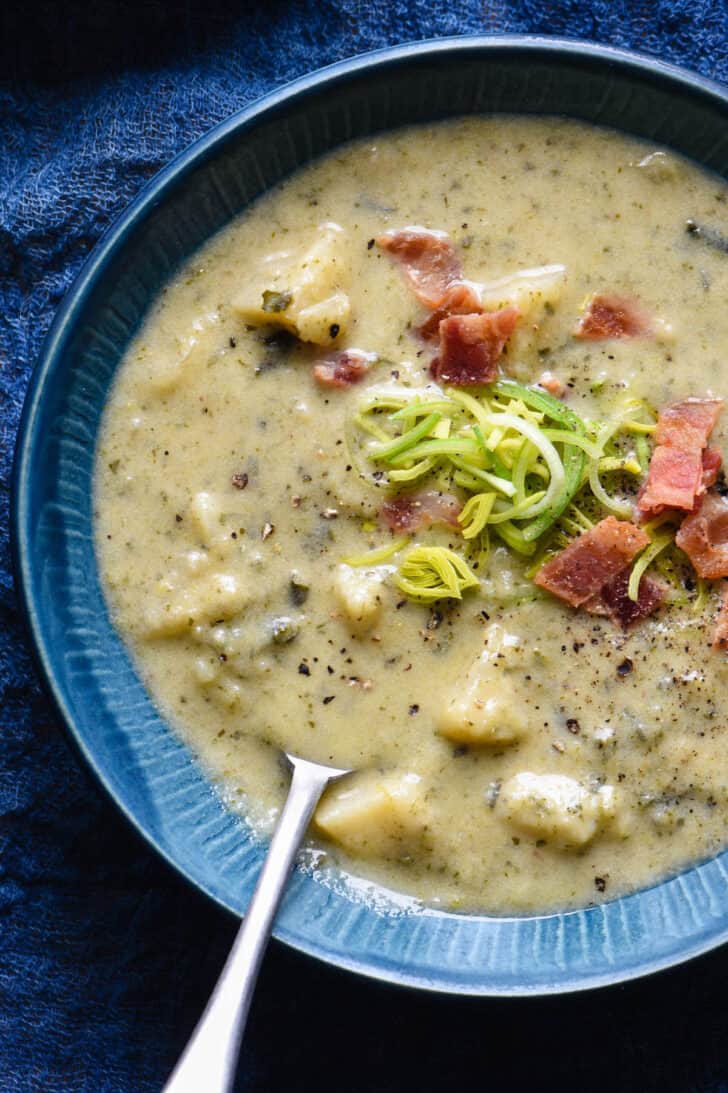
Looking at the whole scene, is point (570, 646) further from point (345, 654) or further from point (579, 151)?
point (579, 151)

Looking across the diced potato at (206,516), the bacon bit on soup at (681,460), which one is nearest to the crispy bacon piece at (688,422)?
the bacon bit on soup at (681,460)

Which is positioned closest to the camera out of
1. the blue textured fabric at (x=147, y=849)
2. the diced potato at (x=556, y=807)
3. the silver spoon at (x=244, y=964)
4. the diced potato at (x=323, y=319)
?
the silver spoon at (x=244, y=964)

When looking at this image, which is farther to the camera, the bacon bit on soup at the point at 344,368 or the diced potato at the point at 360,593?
the bacon bit on soup at the point at 344,368

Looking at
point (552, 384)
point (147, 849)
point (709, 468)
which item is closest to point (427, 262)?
point (552, 384)

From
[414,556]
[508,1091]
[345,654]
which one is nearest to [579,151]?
[414,556]

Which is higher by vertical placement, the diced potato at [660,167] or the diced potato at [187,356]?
the diced potato at [660,167]

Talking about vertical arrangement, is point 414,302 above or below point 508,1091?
above

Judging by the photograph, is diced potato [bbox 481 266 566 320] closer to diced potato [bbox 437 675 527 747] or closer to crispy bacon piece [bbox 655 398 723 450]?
crispy bacon piece [bbox 655 398 723 450]

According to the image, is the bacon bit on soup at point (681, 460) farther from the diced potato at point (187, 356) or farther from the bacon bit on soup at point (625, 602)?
the diced potato at point (187, 356)
